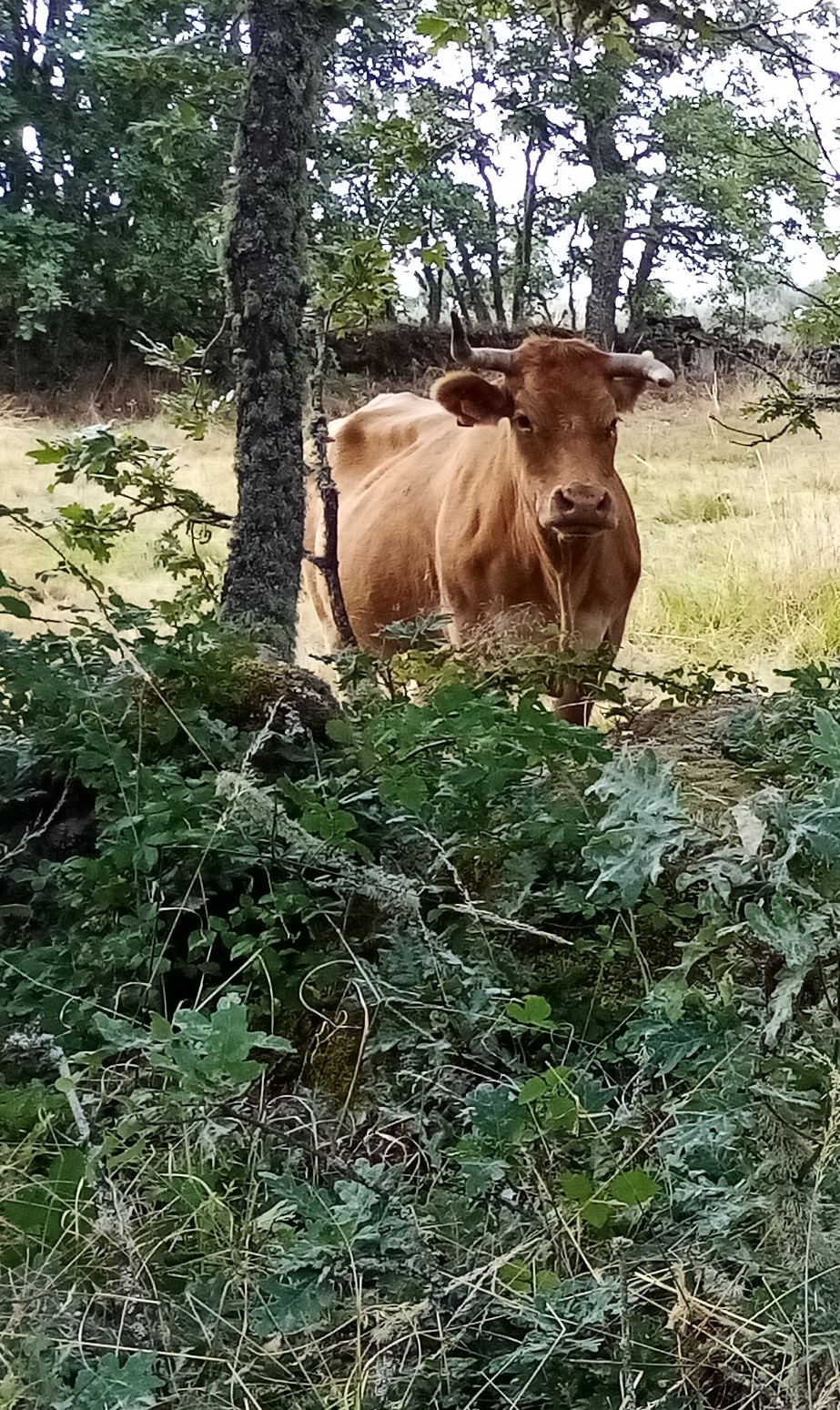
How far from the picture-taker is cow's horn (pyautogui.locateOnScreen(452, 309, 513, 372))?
84.2 inches

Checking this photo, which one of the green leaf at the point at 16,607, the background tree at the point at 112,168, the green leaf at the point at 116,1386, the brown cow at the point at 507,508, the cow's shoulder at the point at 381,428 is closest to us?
the green leaf at the point at 116,1386

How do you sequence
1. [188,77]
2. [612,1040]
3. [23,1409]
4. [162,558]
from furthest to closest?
[162,558] < [188,77] < [612,1040] < [23,1409]

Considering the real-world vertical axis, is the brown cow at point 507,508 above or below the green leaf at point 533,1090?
above

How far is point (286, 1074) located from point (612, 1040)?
40cm

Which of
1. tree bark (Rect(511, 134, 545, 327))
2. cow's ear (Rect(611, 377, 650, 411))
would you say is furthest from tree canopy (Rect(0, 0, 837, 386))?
cow's ear (Rect(611, 377, 650, 411))

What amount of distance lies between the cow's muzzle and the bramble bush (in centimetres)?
59

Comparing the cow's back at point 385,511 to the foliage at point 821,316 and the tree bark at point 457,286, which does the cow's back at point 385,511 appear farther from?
the foliage at point 821,316

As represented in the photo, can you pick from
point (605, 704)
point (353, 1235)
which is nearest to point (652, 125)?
point (605, 704)

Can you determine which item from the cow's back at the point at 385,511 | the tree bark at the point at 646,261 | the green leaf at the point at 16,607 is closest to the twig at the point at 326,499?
the cow's back at the point at 385,511

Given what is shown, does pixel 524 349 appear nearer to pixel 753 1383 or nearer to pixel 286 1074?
pixel 286 1074

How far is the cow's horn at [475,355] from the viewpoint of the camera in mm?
2139

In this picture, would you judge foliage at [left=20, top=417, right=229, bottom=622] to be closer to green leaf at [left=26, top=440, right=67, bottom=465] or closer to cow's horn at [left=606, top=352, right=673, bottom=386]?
green leaf at [left=26, top=440, right=67, bottom=465]

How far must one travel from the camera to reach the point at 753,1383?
2.98 ft

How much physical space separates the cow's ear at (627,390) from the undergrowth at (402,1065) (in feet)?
2.64
